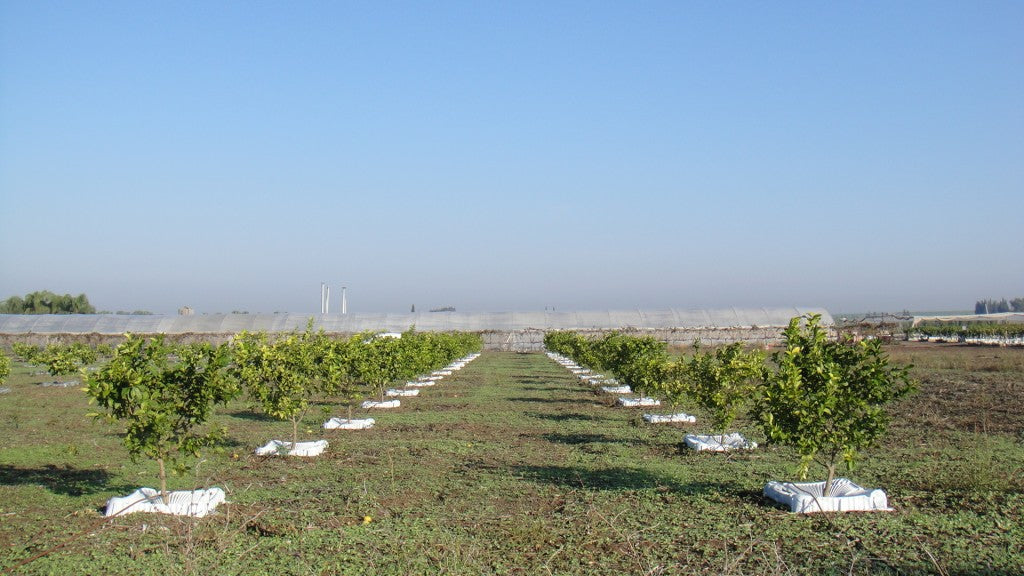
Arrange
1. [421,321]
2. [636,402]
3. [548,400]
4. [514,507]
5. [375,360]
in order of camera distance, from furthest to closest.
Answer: [421,321] < [548,400] < [636,402] < [375,360] < [514,507]

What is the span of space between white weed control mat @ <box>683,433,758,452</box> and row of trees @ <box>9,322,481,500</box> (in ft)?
19.8

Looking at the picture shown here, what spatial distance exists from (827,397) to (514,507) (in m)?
3.39

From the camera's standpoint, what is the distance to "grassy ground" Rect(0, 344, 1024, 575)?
6.41 m

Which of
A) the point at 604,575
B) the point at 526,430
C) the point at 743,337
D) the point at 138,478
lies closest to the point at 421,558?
the point at 604,575

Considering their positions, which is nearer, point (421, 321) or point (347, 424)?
point (347, 424)

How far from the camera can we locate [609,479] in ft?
32.3

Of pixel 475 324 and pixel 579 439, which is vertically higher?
pixel 475 324

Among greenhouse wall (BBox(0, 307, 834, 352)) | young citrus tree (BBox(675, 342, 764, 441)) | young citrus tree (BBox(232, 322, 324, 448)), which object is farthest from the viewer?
greenhouse wall (BBox(0, 307, 834, 352))

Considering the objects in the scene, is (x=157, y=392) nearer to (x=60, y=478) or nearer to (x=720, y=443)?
(x=60, y=478)

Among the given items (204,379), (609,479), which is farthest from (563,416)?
(204,379)

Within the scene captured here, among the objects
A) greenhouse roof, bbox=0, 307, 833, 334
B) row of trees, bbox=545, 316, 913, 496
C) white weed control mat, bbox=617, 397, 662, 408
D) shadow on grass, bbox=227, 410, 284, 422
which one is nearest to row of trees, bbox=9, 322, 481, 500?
shadow on grass, bbox=227, 410, 284, 422

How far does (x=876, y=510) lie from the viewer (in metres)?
7.92

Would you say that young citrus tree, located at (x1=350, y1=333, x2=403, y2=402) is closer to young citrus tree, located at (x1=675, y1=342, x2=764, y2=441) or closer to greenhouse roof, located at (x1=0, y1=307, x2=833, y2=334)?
young citrus tree, located at (x1=675, y1=342, x2=764, y2=441)

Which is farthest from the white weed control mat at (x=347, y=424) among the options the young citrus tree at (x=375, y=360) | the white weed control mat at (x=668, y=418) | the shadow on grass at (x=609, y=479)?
the white weed control mat at (x=668, y=418)
